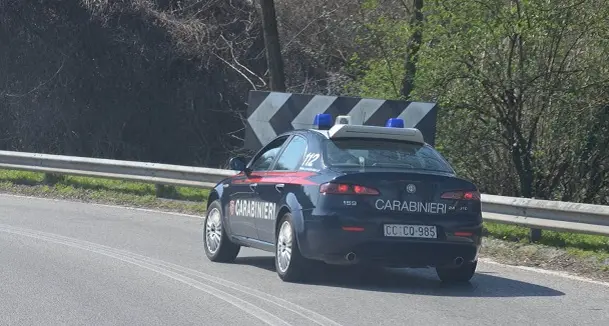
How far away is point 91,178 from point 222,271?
1063 centimetres

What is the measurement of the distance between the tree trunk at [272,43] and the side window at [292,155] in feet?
33.3

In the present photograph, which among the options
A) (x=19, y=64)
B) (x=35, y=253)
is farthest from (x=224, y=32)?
(x=35, y=253)

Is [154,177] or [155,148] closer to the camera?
[154,177]

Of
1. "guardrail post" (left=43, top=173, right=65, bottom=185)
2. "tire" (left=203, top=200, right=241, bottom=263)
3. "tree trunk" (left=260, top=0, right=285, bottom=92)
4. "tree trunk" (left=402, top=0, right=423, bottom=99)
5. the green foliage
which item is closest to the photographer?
"tire" (left=203, top=200, right=241, bottom=263)

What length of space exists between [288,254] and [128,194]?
32.6 ft

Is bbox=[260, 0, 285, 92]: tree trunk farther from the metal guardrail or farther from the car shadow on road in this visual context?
the car shadow on road

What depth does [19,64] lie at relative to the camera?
94.7 ft

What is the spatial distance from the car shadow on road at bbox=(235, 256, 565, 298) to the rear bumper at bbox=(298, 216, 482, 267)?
312 millimetres

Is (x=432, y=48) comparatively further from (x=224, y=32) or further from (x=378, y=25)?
(x=224, y=32)

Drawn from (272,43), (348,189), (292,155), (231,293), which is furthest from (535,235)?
(272,43)

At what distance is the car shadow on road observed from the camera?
9820 mm

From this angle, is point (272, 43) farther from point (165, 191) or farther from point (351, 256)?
point (351, 256)

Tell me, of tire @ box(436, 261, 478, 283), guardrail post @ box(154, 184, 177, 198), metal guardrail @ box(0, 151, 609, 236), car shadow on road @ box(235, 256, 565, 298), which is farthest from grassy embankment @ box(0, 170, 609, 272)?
tire @ box(436, 261, 478, 283)

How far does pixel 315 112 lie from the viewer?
16625 millimetres
